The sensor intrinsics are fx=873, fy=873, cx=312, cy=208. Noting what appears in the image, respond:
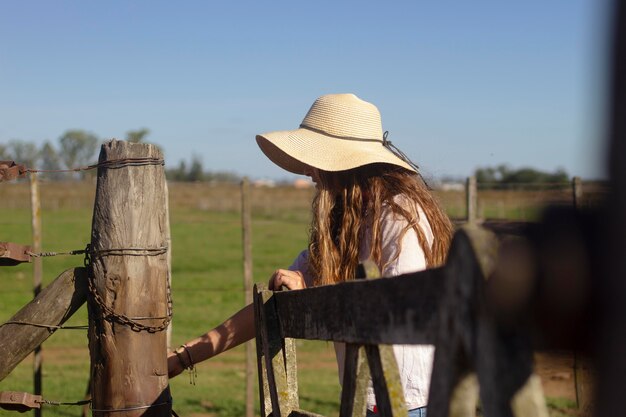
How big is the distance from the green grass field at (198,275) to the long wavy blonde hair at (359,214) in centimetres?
57

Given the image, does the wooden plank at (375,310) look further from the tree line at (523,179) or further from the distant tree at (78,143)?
the distant tree at (78,143)

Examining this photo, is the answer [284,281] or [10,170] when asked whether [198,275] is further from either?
[284,281]

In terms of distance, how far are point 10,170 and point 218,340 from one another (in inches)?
42.2

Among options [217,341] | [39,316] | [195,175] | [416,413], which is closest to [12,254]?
[39,316]

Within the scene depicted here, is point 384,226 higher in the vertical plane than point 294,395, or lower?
higher

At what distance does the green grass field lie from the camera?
893 cm

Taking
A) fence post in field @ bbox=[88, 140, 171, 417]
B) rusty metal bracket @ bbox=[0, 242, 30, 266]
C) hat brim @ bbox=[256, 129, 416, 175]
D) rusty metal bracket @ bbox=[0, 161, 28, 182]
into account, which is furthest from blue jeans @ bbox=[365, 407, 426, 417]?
rusty metal bracket @ bbox=[0, 161, 28, 182]

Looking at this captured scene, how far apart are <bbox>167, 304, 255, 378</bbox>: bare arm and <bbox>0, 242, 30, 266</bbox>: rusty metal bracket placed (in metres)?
0.71

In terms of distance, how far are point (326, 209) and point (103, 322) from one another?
35.3 inches

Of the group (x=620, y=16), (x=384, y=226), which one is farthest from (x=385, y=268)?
(x=620, y=16)

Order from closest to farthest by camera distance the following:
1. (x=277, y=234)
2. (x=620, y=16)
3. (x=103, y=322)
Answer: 1. (x=620, y=16)
2. (x=103, y=322)
3. (x=277, y=234)

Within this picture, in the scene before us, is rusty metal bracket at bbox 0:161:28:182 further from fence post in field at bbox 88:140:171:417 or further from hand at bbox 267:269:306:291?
hand at bbox 267:269:306:291

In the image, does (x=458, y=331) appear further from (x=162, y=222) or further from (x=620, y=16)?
(x=162, y=222)

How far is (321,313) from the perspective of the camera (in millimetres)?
2346
